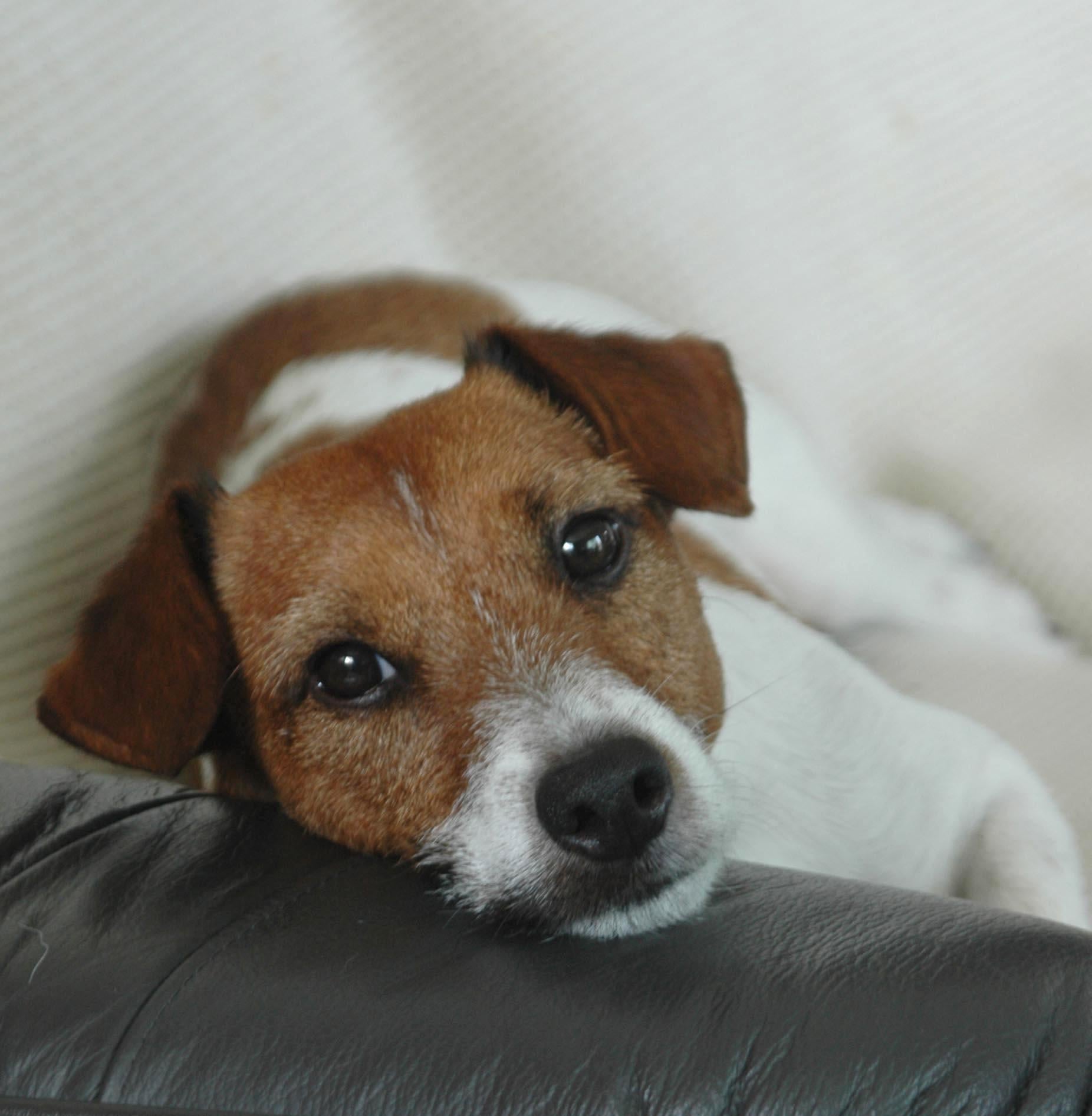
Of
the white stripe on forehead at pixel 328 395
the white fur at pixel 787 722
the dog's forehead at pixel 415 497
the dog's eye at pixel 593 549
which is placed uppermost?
the dog's forehead at pixel 415 497

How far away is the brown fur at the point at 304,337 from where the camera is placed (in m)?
2.42

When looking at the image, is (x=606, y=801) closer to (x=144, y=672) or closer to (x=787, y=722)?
(x=144, y=672)

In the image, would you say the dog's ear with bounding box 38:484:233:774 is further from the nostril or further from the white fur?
the nostril

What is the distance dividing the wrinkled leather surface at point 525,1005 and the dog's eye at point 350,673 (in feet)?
1.28

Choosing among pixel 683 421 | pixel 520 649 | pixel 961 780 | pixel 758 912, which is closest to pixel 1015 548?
pixel 961 780

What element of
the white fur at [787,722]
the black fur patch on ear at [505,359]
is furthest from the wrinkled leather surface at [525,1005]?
the black fur patch on ear at [505,359]

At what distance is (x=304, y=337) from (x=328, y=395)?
17 centimetres

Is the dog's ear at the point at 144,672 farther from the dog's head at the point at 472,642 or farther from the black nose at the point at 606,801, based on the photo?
the black nose at the point at 606,801

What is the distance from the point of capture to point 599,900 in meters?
1.22

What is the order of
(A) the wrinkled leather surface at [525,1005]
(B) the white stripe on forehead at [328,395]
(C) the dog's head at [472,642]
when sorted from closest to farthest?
(A) the wrinkled leather surface at [525,1005], (C) the dog's head at [472,642], (B) the white stripe on forehead at [328,395]

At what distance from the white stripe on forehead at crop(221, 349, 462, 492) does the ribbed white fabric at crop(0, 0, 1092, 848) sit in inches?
6.6

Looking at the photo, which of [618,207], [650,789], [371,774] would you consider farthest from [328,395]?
[650,789]

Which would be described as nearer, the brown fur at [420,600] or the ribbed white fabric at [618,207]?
the brown fur at [420,600]

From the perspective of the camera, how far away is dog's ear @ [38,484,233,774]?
1.46 metres
